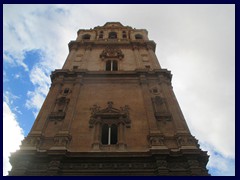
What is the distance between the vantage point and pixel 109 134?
62.7ft

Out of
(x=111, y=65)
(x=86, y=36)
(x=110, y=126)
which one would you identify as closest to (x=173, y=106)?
(x=110, y=126)

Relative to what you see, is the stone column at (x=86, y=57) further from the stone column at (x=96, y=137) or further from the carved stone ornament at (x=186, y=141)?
the carved stone ornament at (x=186, y=141)

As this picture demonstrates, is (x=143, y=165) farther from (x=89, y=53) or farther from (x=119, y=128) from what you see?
(x=89, y=53)

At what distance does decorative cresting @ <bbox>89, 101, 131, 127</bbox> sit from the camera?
19.8 metres

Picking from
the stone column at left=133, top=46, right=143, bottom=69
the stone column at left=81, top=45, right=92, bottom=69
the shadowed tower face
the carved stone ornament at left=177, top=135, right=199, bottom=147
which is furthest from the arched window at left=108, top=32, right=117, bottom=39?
the carved stone ornament at left=177, top=135, right=199, bottom=147

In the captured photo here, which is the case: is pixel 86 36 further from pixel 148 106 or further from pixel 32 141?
pixel 32 141

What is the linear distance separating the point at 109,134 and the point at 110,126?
74 cm

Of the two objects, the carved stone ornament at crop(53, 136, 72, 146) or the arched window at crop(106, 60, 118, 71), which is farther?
the arched window at crop(106, 60, 118, 71)

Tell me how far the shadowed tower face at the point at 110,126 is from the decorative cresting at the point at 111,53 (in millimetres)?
98

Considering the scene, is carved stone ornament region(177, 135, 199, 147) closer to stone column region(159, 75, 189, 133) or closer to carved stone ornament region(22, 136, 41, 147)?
stone column region(159, 75, 189, 133)

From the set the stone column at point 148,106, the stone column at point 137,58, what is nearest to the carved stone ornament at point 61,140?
the stone column at point 148,106

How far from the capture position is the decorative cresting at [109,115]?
19836 millimetres

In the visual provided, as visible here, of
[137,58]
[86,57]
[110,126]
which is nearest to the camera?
[110,126]

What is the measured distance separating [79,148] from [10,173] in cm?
379
